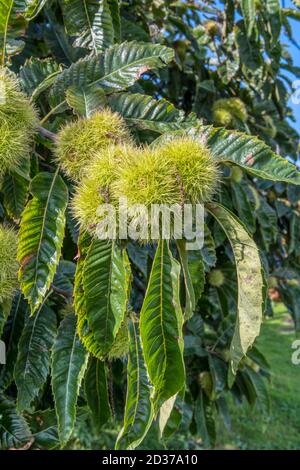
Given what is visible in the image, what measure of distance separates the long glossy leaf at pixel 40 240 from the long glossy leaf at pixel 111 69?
0.24m

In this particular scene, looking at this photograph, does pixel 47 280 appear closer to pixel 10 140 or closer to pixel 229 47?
pixel 10 140

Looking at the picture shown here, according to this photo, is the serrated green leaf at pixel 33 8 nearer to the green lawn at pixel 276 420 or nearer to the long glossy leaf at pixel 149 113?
the long glossy leaf at pixel 149 113

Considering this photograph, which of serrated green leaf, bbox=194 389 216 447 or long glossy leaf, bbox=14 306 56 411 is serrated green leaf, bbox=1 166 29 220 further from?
serrated green leaf, bbox=194 389 216 447

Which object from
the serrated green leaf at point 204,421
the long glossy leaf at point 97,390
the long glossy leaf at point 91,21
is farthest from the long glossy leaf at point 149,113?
the serrated green leaf at point 204,421

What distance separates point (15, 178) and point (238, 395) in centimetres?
159

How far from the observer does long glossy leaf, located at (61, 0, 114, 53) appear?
3.78ft

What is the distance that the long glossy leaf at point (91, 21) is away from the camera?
115 centimetres

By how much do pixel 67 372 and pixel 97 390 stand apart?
6.3 inches

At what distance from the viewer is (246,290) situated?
2.45 feet

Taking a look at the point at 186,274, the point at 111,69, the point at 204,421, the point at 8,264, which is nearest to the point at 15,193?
the point at 8,264

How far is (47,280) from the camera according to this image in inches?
32.0

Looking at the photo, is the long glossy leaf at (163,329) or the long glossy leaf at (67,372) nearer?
the long glossy leaf at (163,329)
